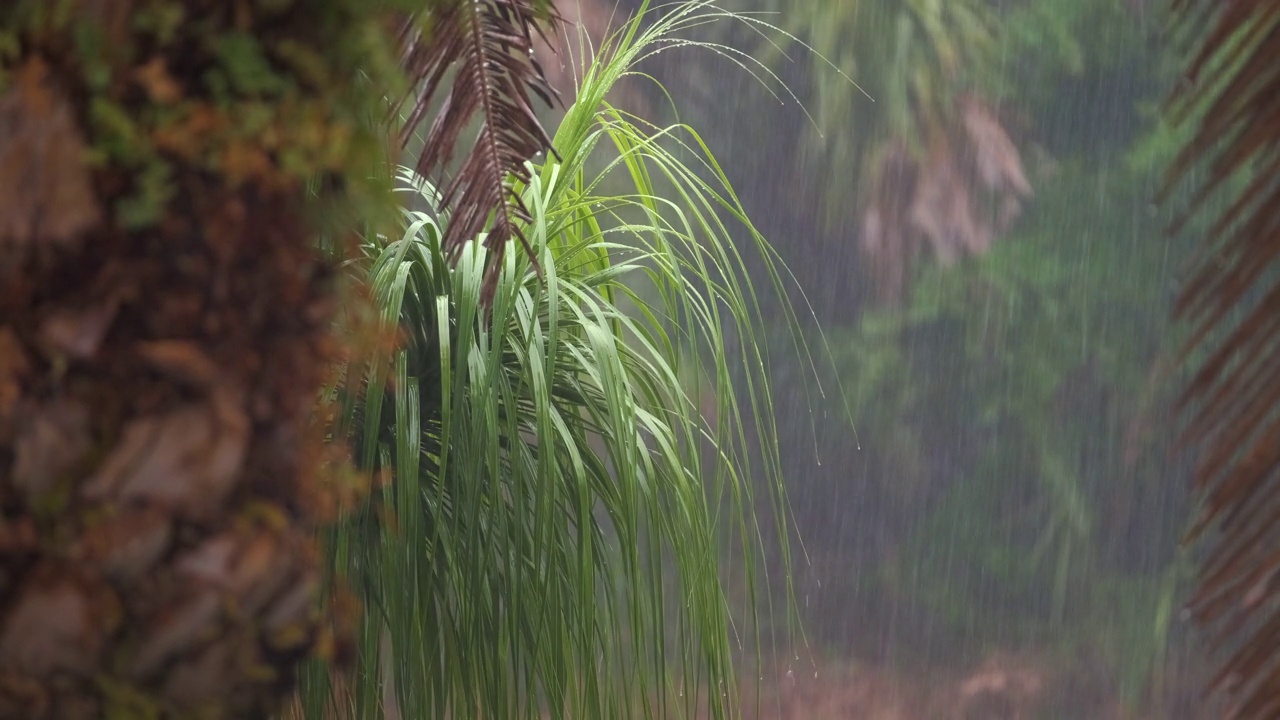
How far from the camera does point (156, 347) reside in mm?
379

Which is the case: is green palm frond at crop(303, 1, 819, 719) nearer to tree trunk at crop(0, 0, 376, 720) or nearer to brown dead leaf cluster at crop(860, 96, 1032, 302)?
tree trunk at crop(0, 0, 376, 720)

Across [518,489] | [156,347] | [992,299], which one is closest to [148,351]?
[156,347]

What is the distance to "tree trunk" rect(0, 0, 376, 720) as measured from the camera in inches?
14.6

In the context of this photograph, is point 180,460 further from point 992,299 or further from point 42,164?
point 992,299

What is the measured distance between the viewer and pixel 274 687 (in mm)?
419

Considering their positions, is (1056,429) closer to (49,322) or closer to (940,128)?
(940,128)

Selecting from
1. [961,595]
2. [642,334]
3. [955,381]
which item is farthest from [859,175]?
[642,334]

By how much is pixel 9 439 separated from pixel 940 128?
16.0 feet

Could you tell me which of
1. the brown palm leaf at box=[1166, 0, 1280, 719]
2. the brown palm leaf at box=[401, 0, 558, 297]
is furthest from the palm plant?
the brown palm leaf at box=[1166, 0, 1280, 719]

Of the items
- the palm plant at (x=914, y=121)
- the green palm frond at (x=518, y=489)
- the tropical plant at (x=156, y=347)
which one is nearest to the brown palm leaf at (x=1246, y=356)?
the tropical plant at (x=156, y=347)

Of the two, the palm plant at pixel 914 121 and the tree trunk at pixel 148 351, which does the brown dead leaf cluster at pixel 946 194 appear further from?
the tree trunk at pixel 148 351

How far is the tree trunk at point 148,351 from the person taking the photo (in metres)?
0.37

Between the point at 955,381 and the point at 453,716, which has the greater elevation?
the point at 453,716

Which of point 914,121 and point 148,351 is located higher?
point 148,351
